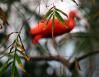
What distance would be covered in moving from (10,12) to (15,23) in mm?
48

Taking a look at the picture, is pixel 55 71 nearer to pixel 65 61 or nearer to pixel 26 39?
pixel 26 39

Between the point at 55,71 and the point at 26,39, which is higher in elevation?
the point at 26,39

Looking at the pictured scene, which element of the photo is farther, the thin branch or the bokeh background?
the bokeh background

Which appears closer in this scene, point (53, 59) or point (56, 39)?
point (53, 59)

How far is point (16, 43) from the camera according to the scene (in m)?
0.80

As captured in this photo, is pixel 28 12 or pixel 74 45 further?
pixel 74 45

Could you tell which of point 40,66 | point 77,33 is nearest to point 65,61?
point 77,33

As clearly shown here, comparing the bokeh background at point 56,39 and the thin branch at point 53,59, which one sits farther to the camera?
the bokeh background at point 56,39

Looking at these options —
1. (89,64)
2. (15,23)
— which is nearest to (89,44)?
(89,64)

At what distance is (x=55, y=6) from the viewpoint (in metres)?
0.80

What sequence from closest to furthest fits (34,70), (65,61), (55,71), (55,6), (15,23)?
1. (55,6)
2. (65,61)
3. (15,23)
4. (55,71)
5. (34,70)

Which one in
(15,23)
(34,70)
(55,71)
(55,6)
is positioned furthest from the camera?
(34,70)

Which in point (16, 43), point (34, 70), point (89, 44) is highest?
point (16, 43)

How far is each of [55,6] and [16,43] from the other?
4.6 inches
